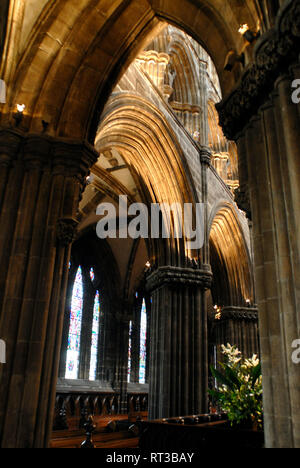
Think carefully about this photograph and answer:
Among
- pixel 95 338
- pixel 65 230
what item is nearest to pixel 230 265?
pixel 95 338

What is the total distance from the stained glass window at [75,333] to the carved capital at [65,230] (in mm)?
12225

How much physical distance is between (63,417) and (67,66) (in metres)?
11.6

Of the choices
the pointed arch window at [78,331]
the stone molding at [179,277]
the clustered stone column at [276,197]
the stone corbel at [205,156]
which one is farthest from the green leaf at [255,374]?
the pointed arch window at [78,331]

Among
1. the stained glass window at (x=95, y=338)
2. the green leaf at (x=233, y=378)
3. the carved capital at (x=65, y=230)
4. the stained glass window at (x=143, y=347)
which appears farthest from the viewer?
the stained glass window at (x=143, y=347)

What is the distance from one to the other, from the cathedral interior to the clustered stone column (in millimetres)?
15

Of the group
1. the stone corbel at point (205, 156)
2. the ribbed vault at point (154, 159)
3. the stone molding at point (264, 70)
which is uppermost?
the stone corbel at point (205, 156)

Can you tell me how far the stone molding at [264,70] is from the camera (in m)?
3.88

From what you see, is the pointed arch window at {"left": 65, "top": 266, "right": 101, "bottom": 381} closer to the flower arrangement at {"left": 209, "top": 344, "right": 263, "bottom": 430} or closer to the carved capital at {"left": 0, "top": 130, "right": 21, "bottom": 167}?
the carved capital at {"left": 0, "top": 130, "right": 21, "bottom": 167}

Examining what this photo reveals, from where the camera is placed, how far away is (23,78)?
690 centimetres

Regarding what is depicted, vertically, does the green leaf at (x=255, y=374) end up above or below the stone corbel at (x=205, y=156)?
below

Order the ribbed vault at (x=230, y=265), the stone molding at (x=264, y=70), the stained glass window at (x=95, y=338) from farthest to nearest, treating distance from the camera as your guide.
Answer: the stained glass window at (x=95, y=338) → the ribbed vault at (x=230, y=265) → the stone molding at (x=264, y=70)
